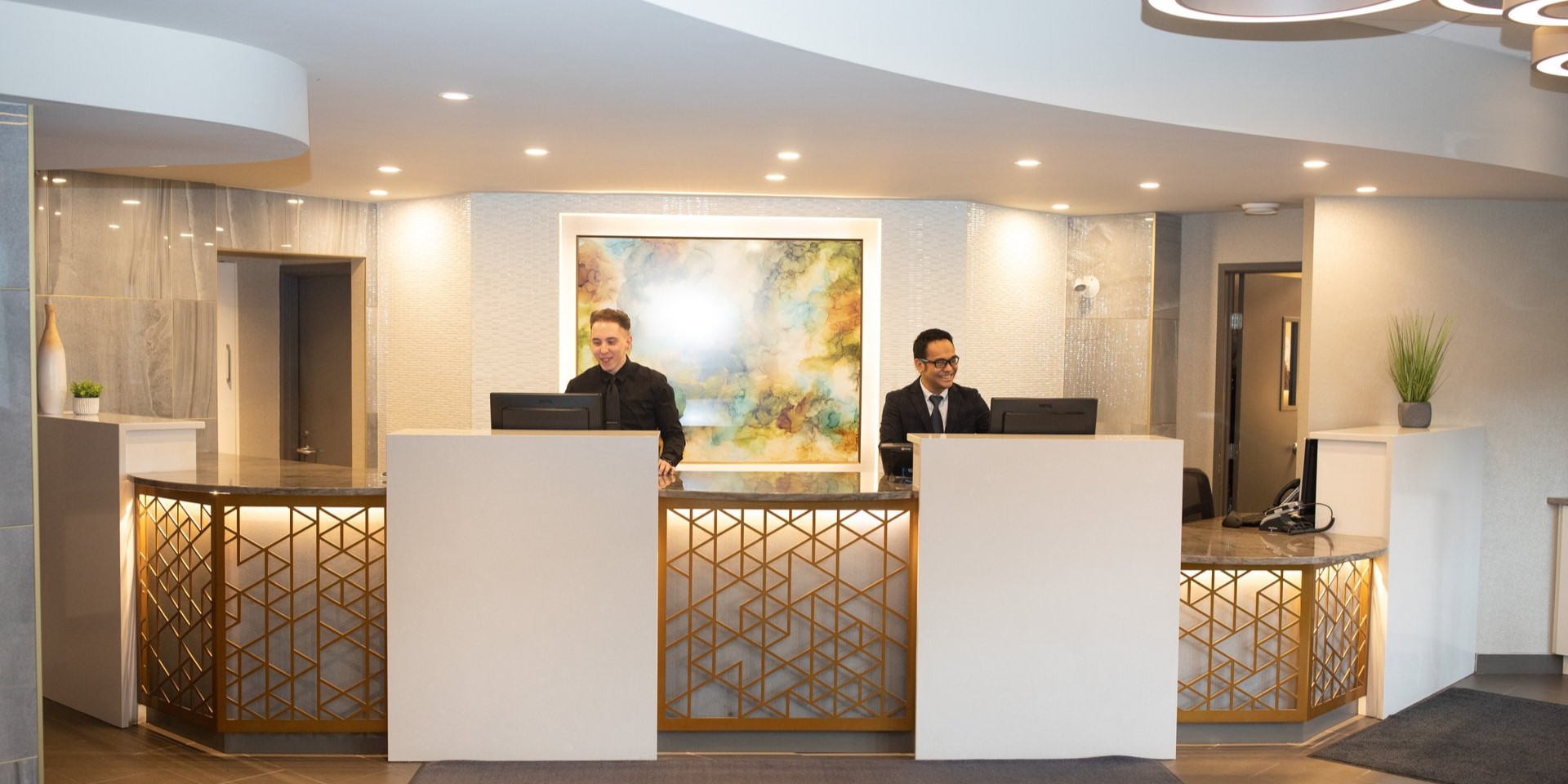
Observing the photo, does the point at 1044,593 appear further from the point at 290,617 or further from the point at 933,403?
the point at 290,617

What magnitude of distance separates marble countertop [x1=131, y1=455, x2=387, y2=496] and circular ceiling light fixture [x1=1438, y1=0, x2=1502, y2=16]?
3.85m

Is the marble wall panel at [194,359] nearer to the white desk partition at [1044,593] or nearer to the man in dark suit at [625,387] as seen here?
the man in dark suit at [625,387]

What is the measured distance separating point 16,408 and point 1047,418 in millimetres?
3545

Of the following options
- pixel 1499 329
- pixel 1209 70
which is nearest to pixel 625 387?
pixel 1209 70

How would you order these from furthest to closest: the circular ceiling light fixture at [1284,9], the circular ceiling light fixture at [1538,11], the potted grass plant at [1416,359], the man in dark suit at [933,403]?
the potted grass plant at [1416,359]
the man in dark suit at [933,403]
the circular ceiling light fixture at [1284,9]
the circular ceiling light fixture at [1538,11]

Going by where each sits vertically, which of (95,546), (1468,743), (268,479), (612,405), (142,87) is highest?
(142,87)

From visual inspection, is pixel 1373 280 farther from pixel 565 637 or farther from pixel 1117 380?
pixel 565 637

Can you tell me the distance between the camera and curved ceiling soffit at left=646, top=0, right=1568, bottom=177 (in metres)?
4.25

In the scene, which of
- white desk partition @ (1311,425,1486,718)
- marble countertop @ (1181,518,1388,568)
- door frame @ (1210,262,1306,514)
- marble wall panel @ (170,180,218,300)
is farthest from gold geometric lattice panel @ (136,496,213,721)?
door frame @ (1210,262,1306,514)

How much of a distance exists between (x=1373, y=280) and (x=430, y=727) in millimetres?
5375

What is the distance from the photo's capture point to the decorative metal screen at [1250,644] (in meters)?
5.06

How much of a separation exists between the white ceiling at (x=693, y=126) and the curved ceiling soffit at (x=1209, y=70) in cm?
4

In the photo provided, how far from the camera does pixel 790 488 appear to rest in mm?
4680

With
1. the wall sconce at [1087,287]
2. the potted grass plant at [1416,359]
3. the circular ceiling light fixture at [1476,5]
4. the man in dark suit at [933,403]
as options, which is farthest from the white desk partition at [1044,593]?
the wall sconce at [1087,287]
